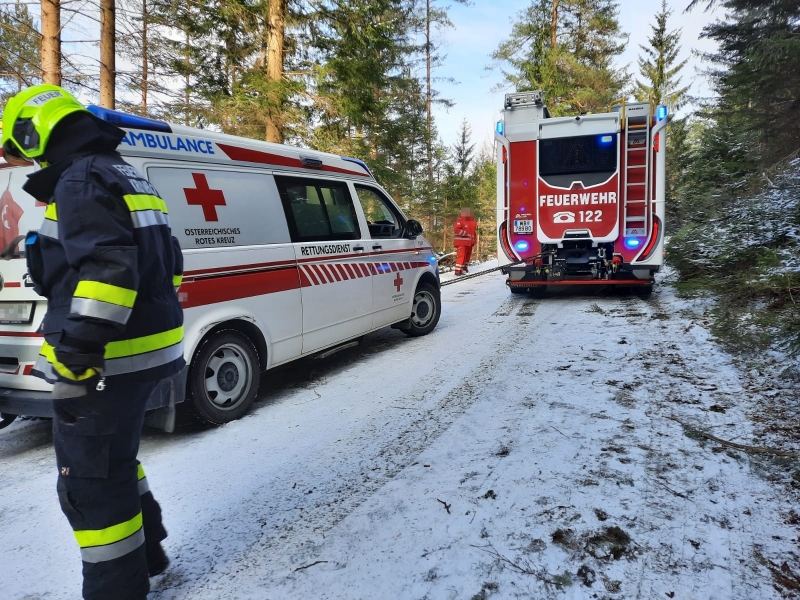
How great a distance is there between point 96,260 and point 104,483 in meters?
0.80

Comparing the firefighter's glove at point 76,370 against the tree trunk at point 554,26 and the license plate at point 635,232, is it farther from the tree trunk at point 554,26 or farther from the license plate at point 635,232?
the tree trunk at point 554,26

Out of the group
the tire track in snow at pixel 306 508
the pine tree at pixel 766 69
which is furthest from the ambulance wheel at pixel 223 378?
the pine tree at pixel 766 69

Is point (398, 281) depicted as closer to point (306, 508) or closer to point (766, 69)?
point (306, 508)

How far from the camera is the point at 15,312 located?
3.21 m

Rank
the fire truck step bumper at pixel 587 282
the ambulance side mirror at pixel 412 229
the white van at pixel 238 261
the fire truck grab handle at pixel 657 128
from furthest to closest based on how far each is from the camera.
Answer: the fire truck step bumper at pixel 587 282, the fire truck grab handle at pixel 657 128, the ambulance side mirror at pixel 412 229, the white van at pixel 238 261

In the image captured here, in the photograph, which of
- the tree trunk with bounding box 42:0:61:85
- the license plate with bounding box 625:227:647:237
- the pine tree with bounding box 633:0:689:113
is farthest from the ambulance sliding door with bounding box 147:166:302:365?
the pine tree with bounding box 633:0:689:113

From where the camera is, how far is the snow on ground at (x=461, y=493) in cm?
216

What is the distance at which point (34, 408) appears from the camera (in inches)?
123

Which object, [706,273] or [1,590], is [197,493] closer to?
[1,590]

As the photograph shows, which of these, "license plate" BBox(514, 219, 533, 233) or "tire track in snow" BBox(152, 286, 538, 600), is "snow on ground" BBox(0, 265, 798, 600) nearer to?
"tire track in snow" BBox(152, 286, 538, 600)

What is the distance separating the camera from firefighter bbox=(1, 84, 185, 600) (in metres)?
1.69

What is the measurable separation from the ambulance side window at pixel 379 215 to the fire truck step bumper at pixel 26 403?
346cm

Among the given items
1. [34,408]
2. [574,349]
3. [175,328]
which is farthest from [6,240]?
[574,349]

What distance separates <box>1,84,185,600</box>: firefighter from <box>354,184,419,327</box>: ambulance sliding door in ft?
12.4
